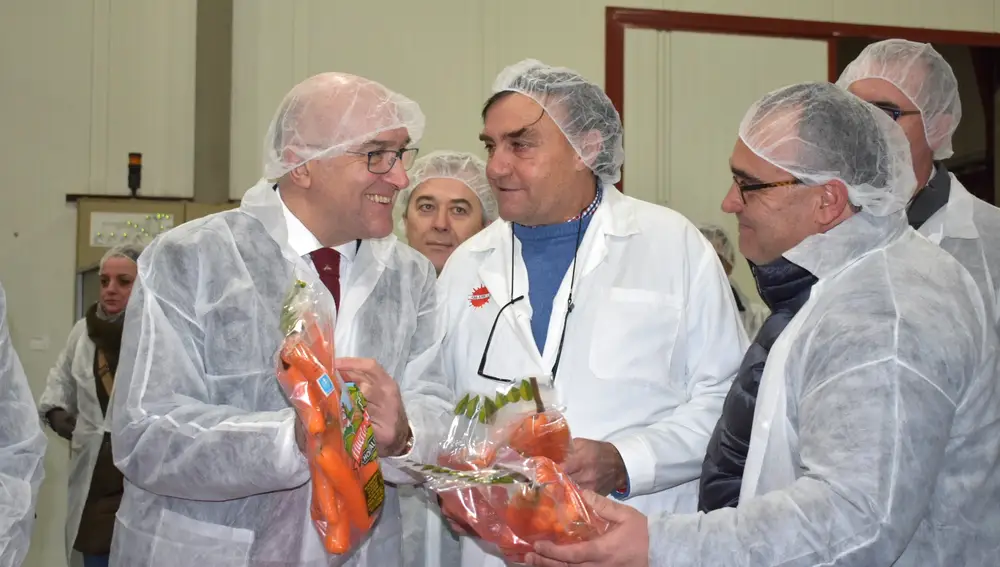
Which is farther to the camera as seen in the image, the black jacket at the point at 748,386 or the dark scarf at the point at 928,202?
the dark scarf at the point at 928,202

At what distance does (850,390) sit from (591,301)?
0.95 metres

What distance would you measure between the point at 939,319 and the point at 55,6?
5.05 metres

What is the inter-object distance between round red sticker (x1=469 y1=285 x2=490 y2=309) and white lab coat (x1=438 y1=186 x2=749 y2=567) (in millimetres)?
11

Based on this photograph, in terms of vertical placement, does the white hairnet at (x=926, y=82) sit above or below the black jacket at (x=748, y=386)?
above

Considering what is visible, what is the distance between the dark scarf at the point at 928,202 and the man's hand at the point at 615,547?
137cm

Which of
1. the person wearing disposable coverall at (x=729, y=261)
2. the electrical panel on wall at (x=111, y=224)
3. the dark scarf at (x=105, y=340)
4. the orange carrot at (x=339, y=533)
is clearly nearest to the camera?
the orange carrot at (x=339, y=533)

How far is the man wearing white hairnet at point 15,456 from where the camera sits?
5.13ft

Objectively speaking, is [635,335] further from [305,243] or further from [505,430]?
[305,243]

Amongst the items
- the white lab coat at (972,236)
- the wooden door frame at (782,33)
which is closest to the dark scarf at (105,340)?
the wooden door frame at (782,33)

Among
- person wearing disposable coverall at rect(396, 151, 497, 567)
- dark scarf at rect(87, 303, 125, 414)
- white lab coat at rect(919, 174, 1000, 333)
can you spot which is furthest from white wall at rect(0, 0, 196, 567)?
white lab coat at rect(919, 174, 1000, 333)

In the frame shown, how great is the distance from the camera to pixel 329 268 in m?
2.07

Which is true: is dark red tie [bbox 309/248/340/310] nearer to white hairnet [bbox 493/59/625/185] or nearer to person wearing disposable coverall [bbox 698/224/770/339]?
white hairnet [bbox 493/59/625/185]

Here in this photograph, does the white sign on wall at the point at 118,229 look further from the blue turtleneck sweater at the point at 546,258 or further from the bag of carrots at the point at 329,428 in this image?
the bag of carrots at the point at 329,428

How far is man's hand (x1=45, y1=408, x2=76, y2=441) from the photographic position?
4266mm
